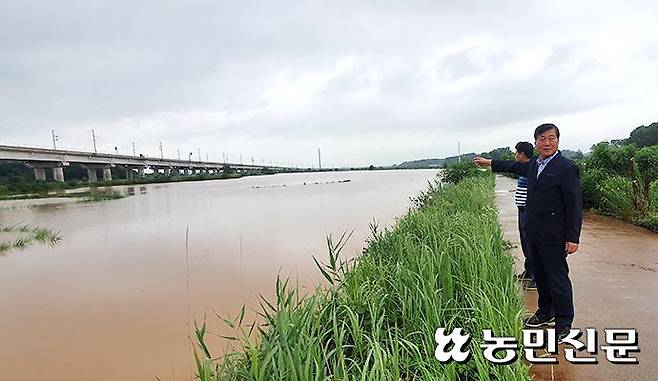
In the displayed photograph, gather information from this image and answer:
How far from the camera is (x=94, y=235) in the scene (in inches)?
444

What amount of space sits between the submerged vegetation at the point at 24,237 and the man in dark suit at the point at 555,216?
11.0 metres

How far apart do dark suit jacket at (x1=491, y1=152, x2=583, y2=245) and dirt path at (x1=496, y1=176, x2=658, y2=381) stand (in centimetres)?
79

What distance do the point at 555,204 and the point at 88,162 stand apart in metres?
48.1

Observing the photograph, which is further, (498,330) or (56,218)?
(56,218)

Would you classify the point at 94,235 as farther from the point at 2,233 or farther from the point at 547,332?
the point at 547,332

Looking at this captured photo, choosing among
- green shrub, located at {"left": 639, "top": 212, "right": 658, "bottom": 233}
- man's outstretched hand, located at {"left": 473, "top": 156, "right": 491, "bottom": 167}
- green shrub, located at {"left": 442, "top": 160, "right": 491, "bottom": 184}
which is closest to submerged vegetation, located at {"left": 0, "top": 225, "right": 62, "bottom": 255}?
man's outstretched hand, located at {"left": 473, "top": 156, "right": 491, "bottom": 167}

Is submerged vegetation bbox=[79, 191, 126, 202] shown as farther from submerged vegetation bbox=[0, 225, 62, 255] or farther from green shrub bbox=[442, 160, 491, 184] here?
green shrub bbox=[442, 160, 491, 184]

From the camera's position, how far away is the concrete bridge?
32.1 m

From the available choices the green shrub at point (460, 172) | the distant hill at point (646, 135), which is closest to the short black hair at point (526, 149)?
the green shrub at point (460, 172)

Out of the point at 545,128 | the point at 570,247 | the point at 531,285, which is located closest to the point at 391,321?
the point at 570,247

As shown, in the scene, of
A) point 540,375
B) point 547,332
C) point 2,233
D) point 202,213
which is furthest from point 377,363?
point 202,213

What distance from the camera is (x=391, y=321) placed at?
2.87 meters

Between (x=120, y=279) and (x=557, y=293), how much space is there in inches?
258

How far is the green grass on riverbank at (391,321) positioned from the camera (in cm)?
198
